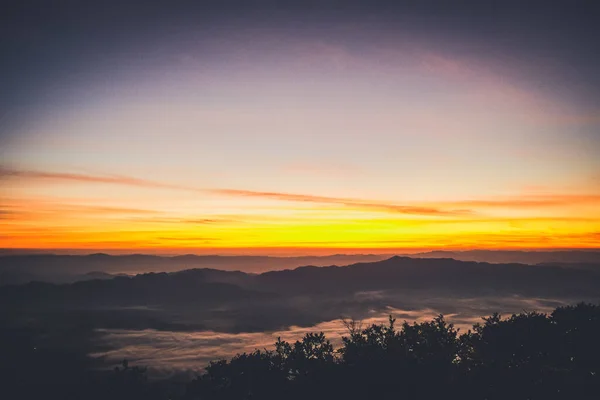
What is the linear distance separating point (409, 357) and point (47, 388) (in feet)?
77.0

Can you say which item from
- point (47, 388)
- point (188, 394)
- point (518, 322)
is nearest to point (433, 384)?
point (518, 322)

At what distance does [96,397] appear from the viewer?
2328 cm

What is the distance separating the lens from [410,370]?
2369 centimetres

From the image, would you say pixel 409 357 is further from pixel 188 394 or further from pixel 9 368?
pixel 9 368

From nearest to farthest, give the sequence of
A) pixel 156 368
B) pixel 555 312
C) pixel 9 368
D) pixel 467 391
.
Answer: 1. pixel 467 391
2. pixel 555 312
3. pixel 9 368
4. pixel 156 368

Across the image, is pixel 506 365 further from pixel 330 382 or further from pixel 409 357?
pixel 330 382

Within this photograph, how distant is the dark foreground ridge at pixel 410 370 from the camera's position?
2292 centimetres

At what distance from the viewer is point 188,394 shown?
25.4 m

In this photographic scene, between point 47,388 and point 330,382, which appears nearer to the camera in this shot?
point 330,382

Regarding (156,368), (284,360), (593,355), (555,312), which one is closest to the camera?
(593,355)

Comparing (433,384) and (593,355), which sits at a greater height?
(593,355)

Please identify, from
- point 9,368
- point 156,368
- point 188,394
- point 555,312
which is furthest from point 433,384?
point 156,368

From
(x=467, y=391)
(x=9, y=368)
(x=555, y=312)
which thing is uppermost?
(x=555, y=312)

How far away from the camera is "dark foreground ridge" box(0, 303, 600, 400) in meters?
22.9
